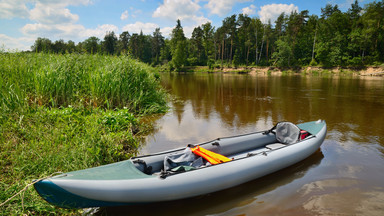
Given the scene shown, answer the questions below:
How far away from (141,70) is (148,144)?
4054mm

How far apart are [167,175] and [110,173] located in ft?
2.49

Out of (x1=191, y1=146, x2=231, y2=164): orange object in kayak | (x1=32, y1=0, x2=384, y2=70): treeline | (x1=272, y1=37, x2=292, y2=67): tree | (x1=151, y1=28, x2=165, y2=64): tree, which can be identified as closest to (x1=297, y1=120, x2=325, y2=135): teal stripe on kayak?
(x1=191, y1=146, x2=231, y2=164): orange object in kayak

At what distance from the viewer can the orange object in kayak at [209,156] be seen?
143 inches

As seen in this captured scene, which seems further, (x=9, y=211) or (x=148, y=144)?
(x=148, y=144)

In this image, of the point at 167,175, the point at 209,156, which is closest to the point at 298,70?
the point at 209,156

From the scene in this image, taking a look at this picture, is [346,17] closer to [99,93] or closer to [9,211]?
[99,93]

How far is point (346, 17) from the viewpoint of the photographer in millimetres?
36938

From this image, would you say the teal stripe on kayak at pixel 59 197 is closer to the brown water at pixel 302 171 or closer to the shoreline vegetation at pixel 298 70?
the brown water at pixel 302 171

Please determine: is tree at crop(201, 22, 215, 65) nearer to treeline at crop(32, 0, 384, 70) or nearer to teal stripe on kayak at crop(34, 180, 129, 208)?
treeline at crop(32, 0, 384, 70)

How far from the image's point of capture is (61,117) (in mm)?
4934

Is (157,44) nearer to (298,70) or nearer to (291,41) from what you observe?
(291,41)

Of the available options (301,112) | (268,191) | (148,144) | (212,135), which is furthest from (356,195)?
(301,112)

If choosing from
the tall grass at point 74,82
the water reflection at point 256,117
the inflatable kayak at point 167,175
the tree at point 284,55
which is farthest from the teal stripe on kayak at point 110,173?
the tree at point 284,55

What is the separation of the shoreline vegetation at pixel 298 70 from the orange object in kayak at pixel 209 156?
32767 millimetres
